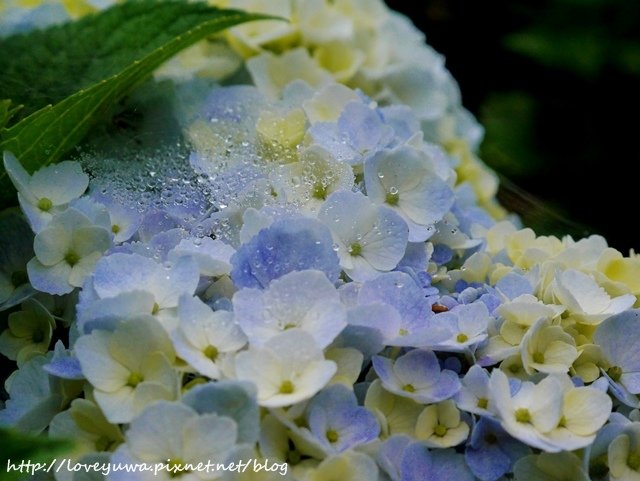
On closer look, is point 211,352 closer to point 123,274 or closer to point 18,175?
point 123,274

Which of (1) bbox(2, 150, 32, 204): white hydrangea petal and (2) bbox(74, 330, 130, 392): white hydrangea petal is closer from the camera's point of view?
(2) bbox(74, 330, 130, 392): white hydrangea petal

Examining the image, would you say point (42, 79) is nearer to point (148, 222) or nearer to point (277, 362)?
point (148, 222)

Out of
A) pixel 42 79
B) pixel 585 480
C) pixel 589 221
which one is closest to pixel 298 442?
pixel 585 480

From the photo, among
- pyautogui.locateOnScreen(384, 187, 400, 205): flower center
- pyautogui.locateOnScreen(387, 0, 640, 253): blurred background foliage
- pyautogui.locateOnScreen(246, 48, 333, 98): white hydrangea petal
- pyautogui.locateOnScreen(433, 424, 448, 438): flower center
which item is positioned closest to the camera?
pyautogui.locateOnScreen(433, 424, 448, 438): flower center

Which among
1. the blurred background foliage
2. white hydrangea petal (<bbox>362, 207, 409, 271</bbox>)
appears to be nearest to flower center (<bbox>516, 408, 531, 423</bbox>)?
white hydrangea petal (<bbox>362, 207, 409, 271</bbox>)

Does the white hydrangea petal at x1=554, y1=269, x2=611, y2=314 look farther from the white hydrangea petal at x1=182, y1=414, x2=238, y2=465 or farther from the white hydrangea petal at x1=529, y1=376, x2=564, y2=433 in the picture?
the white hydrangea petal at x1=182, y1=414, x2=238, y2=465

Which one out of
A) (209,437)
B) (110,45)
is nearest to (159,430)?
(209,437)

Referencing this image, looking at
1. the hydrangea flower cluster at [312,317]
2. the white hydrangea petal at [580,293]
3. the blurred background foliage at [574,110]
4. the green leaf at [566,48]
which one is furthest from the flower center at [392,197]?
the green leaf at [566,48]

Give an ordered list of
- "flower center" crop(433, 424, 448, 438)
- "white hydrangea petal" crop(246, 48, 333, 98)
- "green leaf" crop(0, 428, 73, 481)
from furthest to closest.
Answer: "white hydrangea petal" crop(246, 48, 333, 98) < "flower center" crop(433, 424, 448, 438) < "green leaf" crop(0, 428, 73, 481)
